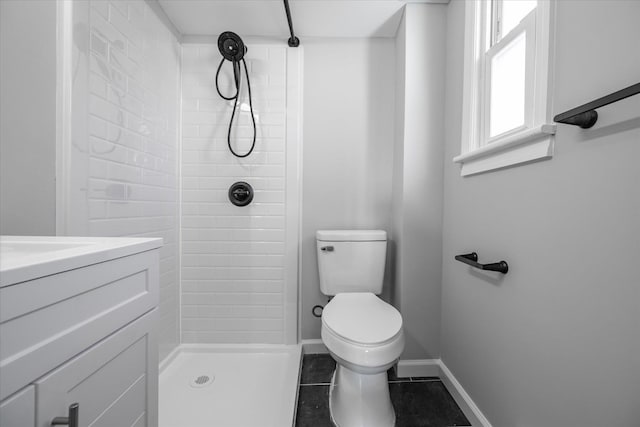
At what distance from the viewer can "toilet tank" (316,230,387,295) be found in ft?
5.58

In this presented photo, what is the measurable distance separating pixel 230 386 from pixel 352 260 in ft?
3.14

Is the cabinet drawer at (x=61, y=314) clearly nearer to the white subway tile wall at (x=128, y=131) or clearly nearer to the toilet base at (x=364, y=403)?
the white subway tile wall at (x=128, y=131)

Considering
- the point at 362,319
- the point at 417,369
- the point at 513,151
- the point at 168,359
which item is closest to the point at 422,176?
the point at 513,151

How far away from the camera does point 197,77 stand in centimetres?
184

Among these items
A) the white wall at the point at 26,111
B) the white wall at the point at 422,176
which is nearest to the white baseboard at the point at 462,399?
the white wall at the point at 422,176

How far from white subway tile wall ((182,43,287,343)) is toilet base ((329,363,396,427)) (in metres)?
0.72

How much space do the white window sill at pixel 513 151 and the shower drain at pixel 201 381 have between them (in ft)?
5.72

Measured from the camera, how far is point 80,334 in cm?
53

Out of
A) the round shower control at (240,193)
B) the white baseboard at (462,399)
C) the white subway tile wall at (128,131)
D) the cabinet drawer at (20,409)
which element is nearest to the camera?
the cabinet drawer at (20,409)

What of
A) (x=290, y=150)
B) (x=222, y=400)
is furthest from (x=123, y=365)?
(x=290, y=150)

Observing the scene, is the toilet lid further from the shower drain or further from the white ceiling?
the white ceiling

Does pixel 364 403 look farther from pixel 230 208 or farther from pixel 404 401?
pixel 230 208

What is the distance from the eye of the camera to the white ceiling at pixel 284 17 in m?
1.58

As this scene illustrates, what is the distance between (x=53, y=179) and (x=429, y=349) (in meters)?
1.95
